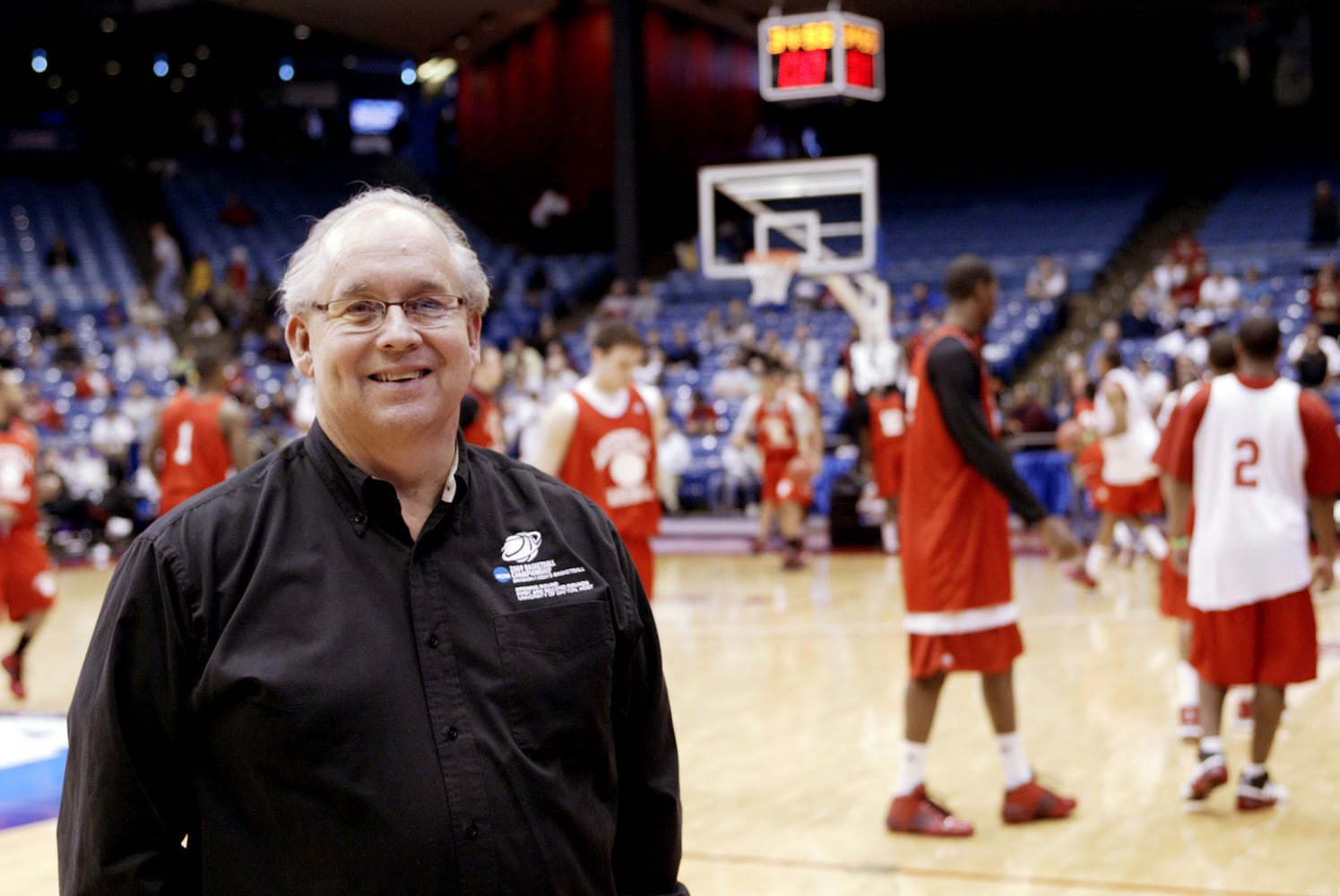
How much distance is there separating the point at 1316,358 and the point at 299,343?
12989mm

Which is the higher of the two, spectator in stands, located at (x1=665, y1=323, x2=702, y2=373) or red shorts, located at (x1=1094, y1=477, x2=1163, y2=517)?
spectator in stands, located at (x1=665, y1=323, x2=702, y2=373)

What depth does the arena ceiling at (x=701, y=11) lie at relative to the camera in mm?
20406

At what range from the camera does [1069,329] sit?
18.7 meters

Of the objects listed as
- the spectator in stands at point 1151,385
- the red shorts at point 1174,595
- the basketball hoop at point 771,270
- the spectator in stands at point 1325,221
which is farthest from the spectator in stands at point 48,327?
the red shorts at point 1174,595

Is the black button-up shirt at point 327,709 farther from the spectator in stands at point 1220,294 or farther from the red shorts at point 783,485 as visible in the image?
the spectator in stands at point 1220,294

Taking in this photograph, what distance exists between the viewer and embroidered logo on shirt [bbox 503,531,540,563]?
82.0 inches

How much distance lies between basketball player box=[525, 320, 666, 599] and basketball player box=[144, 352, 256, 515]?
2.33 metres

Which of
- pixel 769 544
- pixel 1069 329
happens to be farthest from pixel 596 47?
pixel 769 544

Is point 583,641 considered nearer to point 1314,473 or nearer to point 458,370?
point 458,370

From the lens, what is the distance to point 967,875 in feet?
15.9

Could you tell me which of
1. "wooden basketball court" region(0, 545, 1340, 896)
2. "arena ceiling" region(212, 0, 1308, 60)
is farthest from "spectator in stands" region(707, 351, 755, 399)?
"wooden basketball court" region(0, 545, 1340, 896)

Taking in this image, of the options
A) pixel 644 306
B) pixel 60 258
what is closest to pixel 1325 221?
pixel 644 306

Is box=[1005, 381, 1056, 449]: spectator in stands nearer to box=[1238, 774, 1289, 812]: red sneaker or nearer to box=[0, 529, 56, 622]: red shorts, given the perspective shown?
box=[1238, 774, 1289, 812]: red sneaker

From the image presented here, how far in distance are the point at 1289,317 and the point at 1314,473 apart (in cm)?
1115
